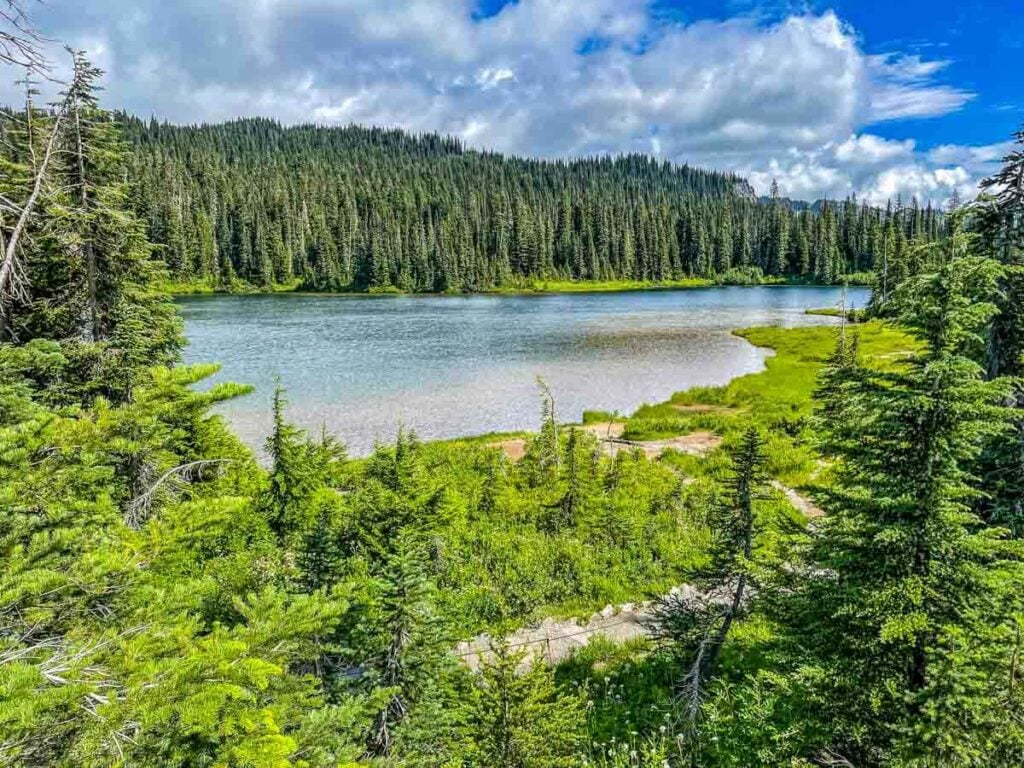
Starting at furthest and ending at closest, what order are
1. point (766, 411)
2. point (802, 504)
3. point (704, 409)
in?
point (704, 409), point (766, 411), point (802, 504)

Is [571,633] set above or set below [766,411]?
below

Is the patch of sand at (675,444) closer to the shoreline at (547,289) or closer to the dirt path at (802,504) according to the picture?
the dirt path at (802,504)

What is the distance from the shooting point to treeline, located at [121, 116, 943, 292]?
13050 centimetres

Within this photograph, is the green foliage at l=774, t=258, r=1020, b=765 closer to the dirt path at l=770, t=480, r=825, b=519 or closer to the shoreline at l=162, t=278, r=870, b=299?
the dirt path at l=770, t=480, r=825, b=519

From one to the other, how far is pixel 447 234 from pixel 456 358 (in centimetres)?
9535

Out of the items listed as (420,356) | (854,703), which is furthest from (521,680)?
(420,356)

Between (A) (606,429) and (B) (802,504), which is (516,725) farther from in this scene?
(A) (606,429)

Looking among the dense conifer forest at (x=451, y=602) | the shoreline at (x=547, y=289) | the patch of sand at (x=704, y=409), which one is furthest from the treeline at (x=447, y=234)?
the dense conifer forest at (x=451, y=602)

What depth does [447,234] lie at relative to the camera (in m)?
137

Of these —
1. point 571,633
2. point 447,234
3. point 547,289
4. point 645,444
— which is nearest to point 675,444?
point 645,444

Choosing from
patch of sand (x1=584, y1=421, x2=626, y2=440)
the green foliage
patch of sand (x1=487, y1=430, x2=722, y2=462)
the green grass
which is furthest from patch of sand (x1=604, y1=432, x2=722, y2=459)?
the green foliage

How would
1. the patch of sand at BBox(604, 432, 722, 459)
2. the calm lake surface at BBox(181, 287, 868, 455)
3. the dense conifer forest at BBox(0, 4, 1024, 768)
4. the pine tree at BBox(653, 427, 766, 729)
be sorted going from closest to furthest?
the dense conifer forest at BBox(0, 4, 1024, 768) → the pine tree at BBox(653, 427, 766, 729) → the patch of sand at BBox(604, 432, 722, 459) → the calm lake surface at BBox(181, 287, 868, 455)

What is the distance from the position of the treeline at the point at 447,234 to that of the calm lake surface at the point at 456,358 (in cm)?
4247

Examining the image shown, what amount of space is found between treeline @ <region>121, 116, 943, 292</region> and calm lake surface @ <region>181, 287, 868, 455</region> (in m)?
42.5
